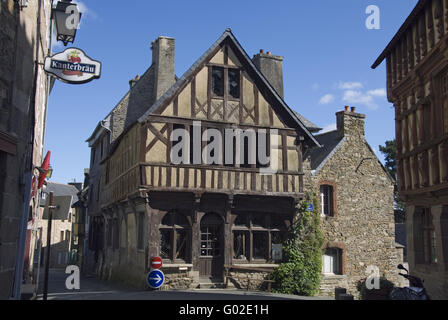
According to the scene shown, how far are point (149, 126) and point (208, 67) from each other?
9.97 feet

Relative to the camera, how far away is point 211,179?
1520cm

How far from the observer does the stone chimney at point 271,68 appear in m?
20.0

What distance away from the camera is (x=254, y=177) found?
15727mm

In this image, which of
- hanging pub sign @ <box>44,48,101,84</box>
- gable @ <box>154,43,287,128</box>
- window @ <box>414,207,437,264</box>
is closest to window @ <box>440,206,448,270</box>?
window @ <box>414,207,437,264</box>

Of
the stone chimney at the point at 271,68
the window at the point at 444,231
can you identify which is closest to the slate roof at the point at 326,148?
the stone chimney at the point at 271,68

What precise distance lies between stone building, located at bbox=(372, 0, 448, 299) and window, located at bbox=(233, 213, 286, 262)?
15.3 feet

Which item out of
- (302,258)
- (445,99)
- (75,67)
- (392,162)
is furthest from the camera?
(392,162)

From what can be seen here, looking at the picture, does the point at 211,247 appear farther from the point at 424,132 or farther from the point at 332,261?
the point at 424,132

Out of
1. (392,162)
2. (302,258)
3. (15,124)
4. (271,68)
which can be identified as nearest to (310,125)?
(271,68)

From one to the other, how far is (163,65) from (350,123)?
8.63 m

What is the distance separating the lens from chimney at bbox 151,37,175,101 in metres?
20.0

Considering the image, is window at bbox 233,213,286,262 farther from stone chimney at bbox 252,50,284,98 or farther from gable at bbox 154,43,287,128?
stone chimney at bbox 252,50,284,98

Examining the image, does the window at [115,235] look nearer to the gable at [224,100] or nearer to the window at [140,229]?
the window at [140,229]
